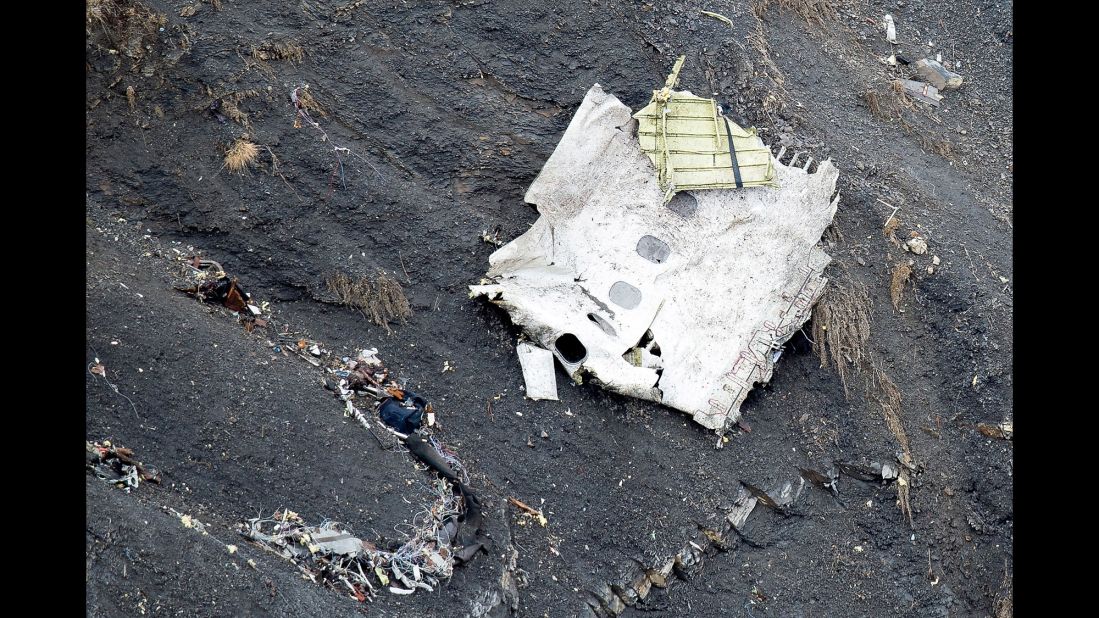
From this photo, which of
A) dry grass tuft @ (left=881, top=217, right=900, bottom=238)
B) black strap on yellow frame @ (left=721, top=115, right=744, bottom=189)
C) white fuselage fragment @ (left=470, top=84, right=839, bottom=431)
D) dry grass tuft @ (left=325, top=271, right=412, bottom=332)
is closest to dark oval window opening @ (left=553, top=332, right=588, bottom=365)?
white fuselage fragment @ (left=470, top=84, right=839, bottom=431)

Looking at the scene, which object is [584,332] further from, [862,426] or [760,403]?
[862,426]

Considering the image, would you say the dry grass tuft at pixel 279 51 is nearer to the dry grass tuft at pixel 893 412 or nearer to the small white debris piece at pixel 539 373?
the small white debris piece at pixel 539 373

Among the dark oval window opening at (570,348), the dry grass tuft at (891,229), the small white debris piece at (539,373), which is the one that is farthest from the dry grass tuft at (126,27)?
the dry grass tuft at (891,229)

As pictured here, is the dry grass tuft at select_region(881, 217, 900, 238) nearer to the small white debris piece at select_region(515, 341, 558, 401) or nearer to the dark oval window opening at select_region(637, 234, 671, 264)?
the dark oval window opening at select_region(637, 234, 671, 264)

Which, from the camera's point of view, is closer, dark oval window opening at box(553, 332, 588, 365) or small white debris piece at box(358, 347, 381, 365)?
small white debris piece at box(358, 347, 381, 365)

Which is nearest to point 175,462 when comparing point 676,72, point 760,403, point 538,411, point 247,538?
point 247,538

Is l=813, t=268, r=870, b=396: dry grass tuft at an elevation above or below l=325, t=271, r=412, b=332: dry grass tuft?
below
